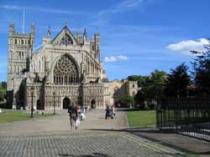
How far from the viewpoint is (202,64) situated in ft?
136

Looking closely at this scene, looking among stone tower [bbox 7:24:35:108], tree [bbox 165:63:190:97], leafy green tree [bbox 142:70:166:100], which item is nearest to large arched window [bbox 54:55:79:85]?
stone tower [bbox 7:24:35:108]

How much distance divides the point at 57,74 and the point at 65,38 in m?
13.6

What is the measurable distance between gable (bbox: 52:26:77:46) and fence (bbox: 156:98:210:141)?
110554 mm

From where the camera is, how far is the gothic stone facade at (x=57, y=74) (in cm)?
12794

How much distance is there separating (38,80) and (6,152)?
379 feet

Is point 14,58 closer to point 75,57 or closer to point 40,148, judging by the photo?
point 75,57

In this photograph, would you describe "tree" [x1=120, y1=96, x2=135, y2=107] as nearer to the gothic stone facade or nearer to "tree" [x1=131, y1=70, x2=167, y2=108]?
the gothic stone facade

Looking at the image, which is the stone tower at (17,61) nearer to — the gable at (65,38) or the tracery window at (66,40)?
the gable at (65,38)

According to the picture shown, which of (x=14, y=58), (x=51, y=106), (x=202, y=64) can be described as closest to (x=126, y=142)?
(x=202, y=64)

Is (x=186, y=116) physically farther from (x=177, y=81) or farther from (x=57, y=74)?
(x=57, y=74)

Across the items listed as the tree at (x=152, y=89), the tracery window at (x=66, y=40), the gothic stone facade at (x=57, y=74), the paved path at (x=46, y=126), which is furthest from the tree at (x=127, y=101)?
the paved path at (x=46, y=126)

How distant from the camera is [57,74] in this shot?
132375 mm

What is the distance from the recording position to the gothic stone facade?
12794cm

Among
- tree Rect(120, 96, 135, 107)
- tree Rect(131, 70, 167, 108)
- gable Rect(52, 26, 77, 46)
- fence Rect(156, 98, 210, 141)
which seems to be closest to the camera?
fence Rect(156, 98, 210, 141)
